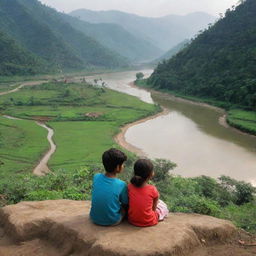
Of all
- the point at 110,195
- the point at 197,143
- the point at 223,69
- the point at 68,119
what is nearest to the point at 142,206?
the point at 110,195

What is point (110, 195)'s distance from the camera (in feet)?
19.5

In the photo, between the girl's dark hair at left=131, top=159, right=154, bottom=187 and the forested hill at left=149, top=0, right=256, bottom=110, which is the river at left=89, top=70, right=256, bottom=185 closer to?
the forested hill at left=149, top=0, right=256, bottom=110

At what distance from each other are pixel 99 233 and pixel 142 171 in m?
1.15

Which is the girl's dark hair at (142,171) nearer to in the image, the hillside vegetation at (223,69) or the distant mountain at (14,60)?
the hillside vegetation at (223,69)

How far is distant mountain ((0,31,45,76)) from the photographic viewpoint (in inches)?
3585

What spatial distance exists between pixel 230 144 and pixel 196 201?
94.3 feet

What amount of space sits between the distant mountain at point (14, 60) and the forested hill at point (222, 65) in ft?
112

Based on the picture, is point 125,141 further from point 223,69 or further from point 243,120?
point 223,69

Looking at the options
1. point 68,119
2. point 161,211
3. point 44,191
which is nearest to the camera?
point 161,211

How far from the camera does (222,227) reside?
21.0ft

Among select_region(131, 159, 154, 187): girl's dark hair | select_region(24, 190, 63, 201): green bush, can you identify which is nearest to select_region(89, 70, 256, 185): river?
select_region(24, 190, 63, 201): green bush

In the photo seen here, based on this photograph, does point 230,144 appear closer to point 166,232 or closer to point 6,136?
point 6,136

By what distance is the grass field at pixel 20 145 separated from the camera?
92.5ft

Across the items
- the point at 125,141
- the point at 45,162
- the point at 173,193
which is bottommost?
the point at 45,162
